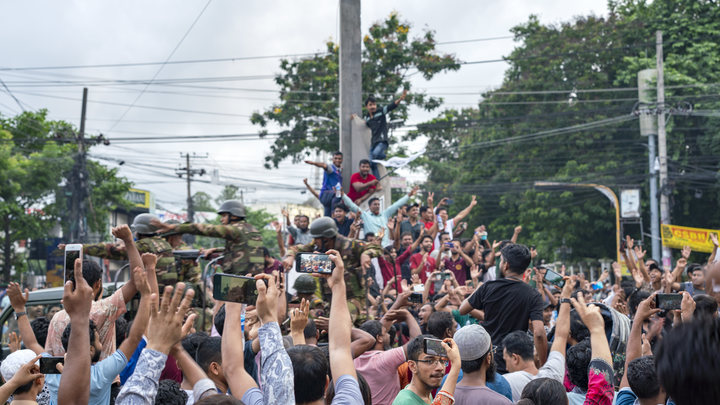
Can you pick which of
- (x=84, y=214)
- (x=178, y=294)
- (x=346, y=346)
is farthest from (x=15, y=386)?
(x=84, y=214)

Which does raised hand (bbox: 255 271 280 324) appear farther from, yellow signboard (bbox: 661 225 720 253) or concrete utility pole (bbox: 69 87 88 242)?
concrete utility pole (bbox: 69 87 88 242)

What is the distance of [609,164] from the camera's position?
34094 millimetres

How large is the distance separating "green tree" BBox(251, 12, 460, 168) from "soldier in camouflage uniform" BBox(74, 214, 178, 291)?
19615 millimetres

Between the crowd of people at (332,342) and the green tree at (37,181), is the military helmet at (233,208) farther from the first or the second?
the green tree at (37,181)

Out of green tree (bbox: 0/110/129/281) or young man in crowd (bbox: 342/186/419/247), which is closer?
young man in crowd (bbox: 342/186/419/247)

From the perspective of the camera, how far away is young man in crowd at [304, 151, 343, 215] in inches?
519

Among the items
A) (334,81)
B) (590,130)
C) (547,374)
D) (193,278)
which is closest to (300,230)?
(193,278)

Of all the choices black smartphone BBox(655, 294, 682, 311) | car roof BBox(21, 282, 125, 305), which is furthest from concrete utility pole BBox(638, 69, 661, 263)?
black smartphone BBox(655, 294, 682, 311)

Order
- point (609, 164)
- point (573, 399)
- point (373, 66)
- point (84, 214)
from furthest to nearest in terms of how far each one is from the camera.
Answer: point (609, 164)
point (84, 214)
point (373, 66)
point (573, 399)

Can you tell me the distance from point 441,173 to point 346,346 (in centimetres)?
4214

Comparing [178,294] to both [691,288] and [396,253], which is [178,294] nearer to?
[691,288]

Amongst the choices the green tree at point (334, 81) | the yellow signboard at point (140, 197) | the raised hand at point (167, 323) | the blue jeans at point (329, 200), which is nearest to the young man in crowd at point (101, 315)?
the raised hand at point (167, 323)

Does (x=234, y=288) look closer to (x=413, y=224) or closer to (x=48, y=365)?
(x=48, y=365)

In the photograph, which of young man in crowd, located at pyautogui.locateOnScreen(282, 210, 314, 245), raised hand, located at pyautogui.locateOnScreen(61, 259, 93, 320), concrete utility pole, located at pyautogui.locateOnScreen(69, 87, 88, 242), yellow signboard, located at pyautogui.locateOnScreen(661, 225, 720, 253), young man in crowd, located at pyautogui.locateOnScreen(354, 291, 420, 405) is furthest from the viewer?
concrete utility pole, located at pyautogui.locateOnScreen(69, 87, 88, 242)
